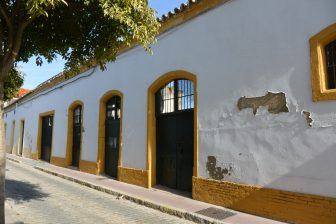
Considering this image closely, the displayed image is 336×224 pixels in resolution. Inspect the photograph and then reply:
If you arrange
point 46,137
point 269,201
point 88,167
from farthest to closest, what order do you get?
point 46,137
point 88,167
point 269,201

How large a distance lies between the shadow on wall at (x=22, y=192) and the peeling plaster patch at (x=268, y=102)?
18.1 feet

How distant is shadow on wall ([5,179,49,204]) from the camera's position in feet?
28.5

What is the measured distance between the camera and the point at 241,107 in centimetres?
731

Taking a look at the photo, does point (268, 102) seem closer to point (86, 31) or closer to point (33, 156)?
point (86, 31)

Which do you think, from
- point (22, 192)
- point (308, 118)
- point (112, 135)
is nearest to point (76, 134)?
point (112, 135)

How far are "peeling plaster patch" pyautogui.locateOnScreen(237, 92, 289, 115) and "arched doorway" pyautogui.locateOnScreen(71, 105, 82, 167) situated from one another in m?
9.84

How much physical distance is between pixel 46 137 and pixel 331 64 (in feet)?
57.1

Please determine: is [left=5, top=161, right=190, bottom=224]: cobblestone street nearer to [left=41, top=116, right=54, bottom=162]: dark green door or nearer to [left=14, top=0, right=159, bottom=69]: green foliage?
[left=14, top=0, right=159, bottom=69]: green foliage

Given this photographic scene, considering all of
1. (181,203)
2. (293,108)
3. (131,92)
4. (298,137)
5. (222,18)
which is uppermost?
(222,18)

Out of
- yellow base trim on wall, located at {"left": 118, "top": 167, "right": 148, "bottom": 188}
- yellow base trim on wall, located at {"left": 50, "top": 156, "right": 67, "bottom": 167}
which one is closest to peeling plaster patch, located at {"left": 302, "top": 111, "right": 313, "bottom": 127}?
yellow base trim on wall, located at {"left": 118, "top": 167, "right": 148, "bottom": 188}

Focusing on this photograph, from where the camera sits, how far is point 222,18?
7980mm

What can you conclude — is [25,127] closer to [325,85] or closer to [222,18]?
[222,18]

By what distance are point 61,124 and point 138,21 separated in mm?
12806

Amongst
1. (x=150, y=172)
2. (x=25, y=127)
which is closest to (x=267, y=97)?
(x=150, y=172)
